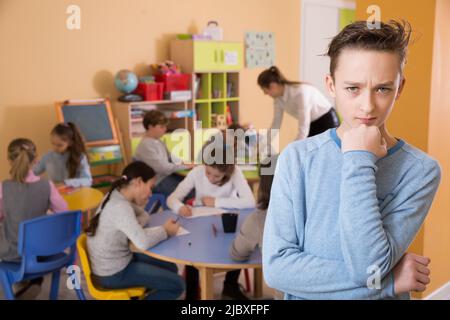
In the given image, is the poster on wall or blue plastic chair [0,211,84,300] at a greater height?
the poster on wall

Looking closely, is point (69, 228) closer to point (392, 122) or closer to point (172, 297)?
point (172, 297)

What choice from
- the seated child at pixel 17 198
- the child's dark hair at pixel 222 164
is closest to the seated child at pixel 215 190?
the child's dark hair at pixel 222 164

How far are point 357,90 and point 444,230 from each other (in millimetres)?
2342

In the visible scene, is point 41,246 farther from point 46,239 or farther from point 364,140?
point 364,140

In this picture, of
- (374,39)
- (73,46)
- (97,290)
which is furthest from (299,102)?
(374,39)

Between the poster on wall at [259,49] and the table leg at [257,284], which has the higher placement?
the poster on wall at [259,49]

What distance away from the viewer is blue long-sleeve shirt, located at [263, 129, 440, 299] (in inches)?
36.1

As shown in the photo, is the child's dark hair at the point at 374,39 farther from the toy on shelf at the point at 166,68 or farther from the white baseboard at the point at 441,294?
the toy on shelf at the point at 166,68

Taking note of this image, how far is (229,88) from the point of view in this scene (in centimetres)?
621

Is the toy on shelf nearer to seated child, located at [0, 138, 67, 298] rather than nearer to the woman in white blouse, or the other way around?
the woman in white blouse

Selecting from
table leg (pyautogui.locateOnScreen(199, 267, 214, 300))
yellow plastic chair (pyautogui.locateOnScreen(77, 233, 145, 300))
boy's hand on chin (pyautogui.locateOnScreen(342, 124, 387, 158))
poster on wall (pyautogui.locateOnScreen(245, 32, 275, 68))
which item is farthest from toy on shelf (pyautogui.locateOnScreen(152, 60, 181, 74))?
boy's hand on chin (pyautogui.locateOnScreen(342, 124, 387, 158))

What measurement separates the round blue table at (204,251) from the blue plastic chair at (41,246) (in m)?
0.48

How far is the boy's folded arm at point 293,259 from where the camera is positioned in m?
1.00

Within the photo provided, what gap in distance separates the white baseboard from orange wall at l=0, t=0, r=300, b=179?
146 inches
